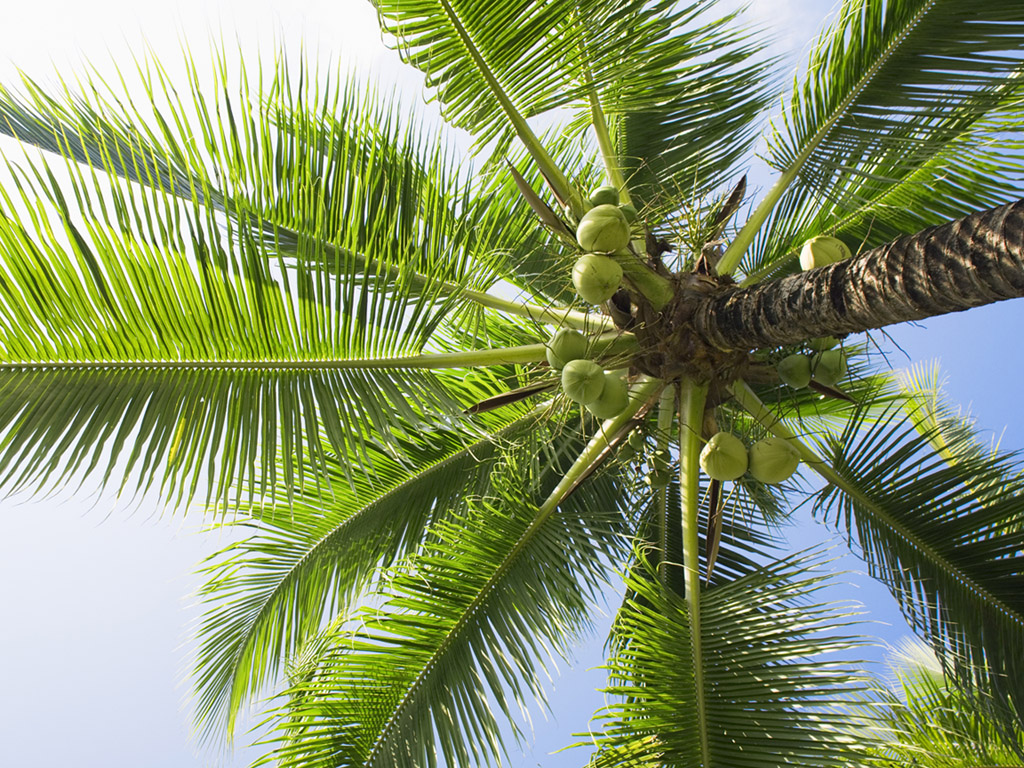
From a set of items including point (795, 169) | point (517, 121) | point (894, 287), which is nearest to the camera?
point (894, 287)

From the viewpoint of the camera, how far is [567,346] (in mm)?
2988

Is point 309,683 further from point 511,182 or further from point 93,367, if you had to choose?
point 511,182

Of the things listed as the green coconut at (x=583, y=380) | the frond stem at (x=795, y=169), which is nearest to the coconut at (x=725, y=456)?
the green coconut at (x=583, y=380)

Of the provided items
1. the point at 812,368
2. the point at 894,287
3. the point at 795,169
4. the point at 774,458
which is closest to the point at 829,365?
the point at 812,368

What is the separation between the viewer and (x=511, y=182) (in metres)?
4.21

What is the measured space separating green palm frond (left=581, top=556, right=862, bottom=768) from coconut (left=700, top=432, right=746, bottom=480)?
0.68m

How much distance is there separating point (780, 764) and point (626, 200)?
2.55 m

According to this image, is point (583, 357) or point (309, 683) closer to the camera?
point (583, 357)

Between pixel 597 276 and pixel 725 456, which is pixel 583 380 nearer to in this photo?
pixel 597 276

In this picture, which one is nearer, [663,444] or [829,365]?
[829,365]

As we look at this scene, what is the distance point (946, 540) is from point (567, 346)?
1975 mm

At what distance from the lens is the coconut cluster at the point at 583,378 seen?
2.81 metres

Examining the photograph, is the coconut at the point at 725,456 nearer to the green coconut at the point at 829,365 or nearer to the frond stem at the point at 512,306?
the green coconut at the point at 829,365

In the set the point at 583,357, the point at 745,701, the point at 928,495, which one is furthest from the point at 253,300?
the point at 928,495
